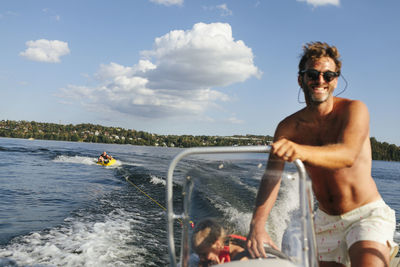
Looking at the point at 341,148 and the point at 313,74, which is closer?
the point at 341,148

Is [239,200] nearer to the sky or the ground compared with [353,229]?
nearer to the sky

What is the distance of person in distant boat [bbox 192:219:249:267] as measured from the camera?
1612 millimetres

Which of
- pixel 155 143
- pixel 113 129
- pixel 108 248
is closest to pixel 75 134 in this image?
pixel 113 129

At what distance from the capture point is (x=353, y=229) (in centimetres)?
236

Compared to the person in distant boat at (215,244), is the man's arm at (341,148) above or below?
above

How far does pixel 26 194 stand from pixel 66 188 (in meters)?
1.78

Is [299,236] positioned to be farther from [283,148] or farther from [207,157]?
[207,157]

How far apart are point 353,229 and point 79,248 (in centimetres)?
539

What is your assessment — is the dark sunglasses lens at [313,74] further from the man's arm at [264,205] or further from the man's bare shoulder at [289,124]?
the man's arm at [264,205]

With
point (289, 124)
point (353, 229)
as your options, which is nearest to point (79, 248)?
point (289, 124)

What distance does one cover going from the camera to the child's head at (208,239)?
5.35 feet

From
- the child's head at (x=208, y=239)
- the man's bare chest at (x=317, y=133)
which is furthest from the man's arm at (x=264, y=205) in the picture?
the man's bare chest at (x=317, y=133)

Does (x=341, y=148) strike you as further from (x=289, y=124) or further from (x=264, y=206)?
(x=289, y=124)

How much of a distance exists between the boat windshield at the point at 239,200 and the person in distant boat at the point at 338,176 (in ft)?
0.25
